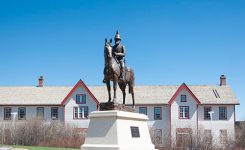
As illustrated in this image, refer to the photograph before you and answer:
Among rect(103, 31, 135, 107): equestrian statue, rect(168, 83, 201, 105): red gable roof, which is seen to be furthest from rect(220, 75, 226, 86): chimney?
rect(103, 31, 135, 107): equestrian statue

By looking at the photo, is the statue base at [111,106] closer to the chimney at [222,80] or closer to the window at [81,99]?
the window at [81,99]

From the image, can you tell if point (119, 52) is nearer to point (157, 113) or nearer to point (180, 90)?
point (180, 90)

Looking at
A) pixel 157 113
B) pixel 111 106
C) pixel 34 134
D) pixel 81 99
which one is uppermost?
pixel 81 99

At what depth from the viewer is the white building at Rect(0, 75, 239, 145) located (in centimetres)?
5416

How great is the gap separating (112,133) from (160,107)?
40159mm

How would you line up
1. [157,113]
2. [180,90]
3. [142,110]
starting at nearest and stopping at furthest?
[180,90] < [157,113] < [142,110]

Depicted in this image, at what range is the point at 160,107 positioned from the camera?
55.3 metres

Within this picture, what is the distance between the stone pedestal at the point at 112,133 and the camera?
15555 millimetres

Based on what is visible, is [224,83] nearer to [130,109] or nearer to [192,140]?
[192,140]

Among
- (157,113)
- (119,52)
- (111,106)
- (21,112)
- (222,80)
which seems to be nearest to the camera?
(111,106)

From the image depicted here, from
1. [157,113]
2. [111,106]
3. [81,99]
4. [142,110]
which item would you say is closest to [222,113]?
[157,113]

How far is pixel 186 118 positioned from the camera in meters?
54.2

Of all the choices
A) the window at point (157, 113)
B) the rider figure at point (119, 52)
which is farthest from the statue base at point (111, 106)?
the window at point (157, 113)

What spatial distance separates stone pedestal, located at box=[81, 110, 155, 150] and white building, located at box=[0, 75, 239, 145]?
3685cm
